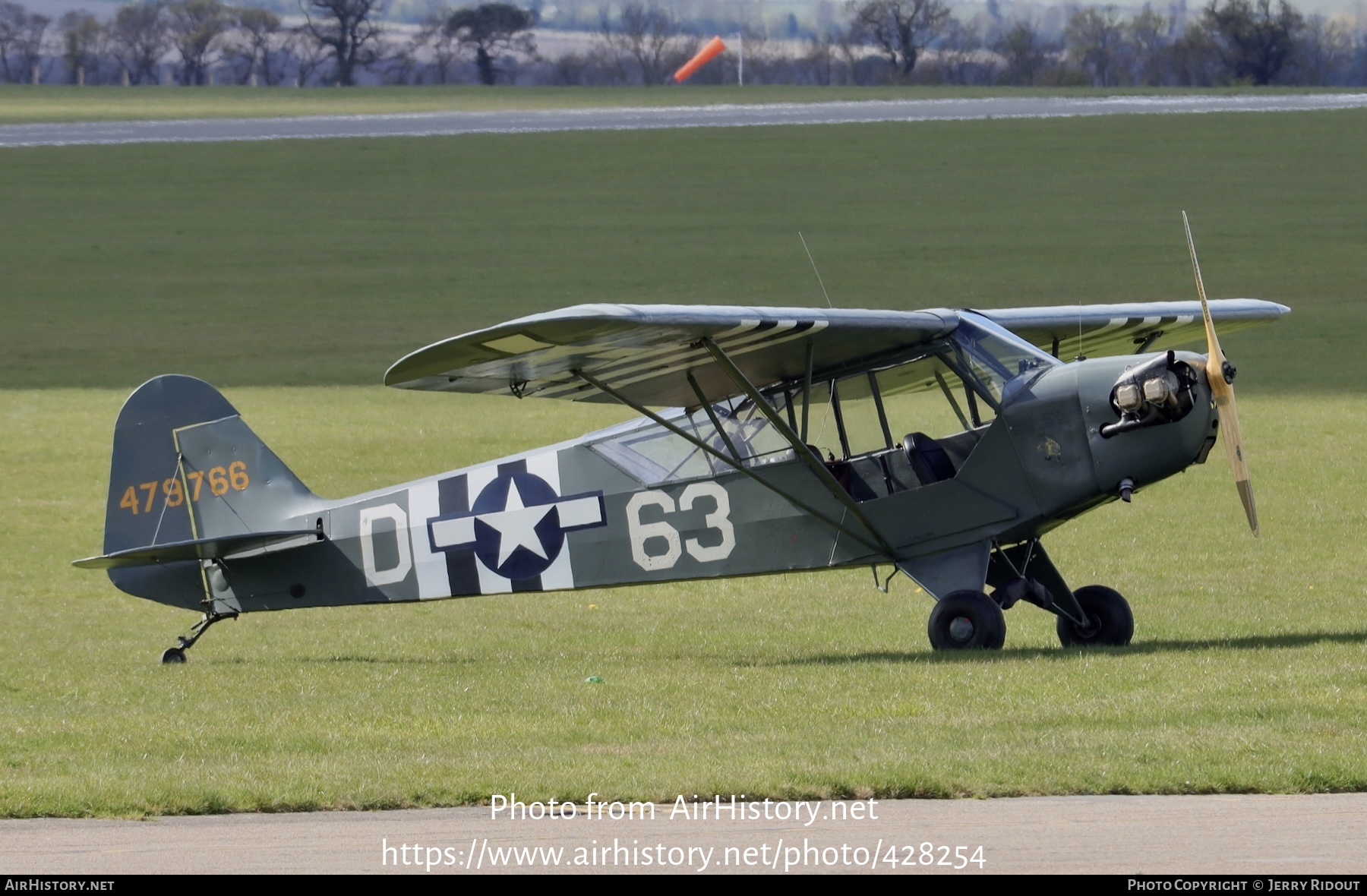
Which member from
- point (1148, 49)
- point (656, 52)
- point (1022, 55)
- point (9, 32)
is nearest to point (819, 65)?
point (656, 52)

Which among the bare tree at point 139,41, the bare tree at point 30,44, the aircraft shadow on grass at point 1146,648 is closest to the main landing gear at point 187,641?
the aircraft shadow on grass at point 1146,648

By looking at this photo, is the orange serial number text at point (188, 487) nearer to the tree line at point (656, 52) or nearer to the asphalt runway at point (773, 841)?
the asphalt runway at point (773, 841)

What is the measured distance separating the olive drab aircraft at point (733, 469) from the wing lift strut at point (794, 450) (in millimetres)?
23

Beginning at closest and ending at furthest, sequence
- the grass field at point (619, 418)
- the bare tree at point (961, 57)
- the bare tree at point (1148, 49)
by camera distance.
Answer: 1. the grass field at point (619, 418)
2. the bare tree at point (961, 57)
3. the bare tree at point (1148, 49)

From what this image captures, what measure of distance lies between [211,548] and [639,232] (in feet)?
114

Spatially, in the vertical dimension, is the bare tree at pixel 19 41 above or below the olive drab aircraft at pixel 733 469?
above

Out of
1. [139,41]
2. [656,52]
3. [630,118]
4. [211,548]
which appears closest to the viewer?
[211,548]

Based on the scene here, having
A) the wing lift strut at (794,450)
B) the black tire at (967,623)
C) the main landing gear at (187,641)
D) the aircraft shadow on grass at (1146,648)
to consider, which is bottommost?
the main landing gear at (187,641)

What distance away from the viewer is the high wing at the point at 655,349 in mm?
10914

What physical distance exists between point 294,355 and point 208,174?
69.7 feet

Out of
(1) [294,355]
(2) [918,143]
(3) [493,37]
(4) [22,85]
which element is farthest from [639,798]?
(3) [493,37]

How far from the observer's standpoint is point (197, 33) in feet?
330

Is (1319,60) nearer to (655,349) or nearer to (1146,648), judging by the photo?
(1146,648)

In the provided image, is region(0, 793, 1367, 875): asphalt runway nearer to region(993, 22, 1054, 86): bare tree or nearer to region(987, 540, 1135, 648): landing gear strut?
region(987, 540, 1135, 648): landing gear strut
